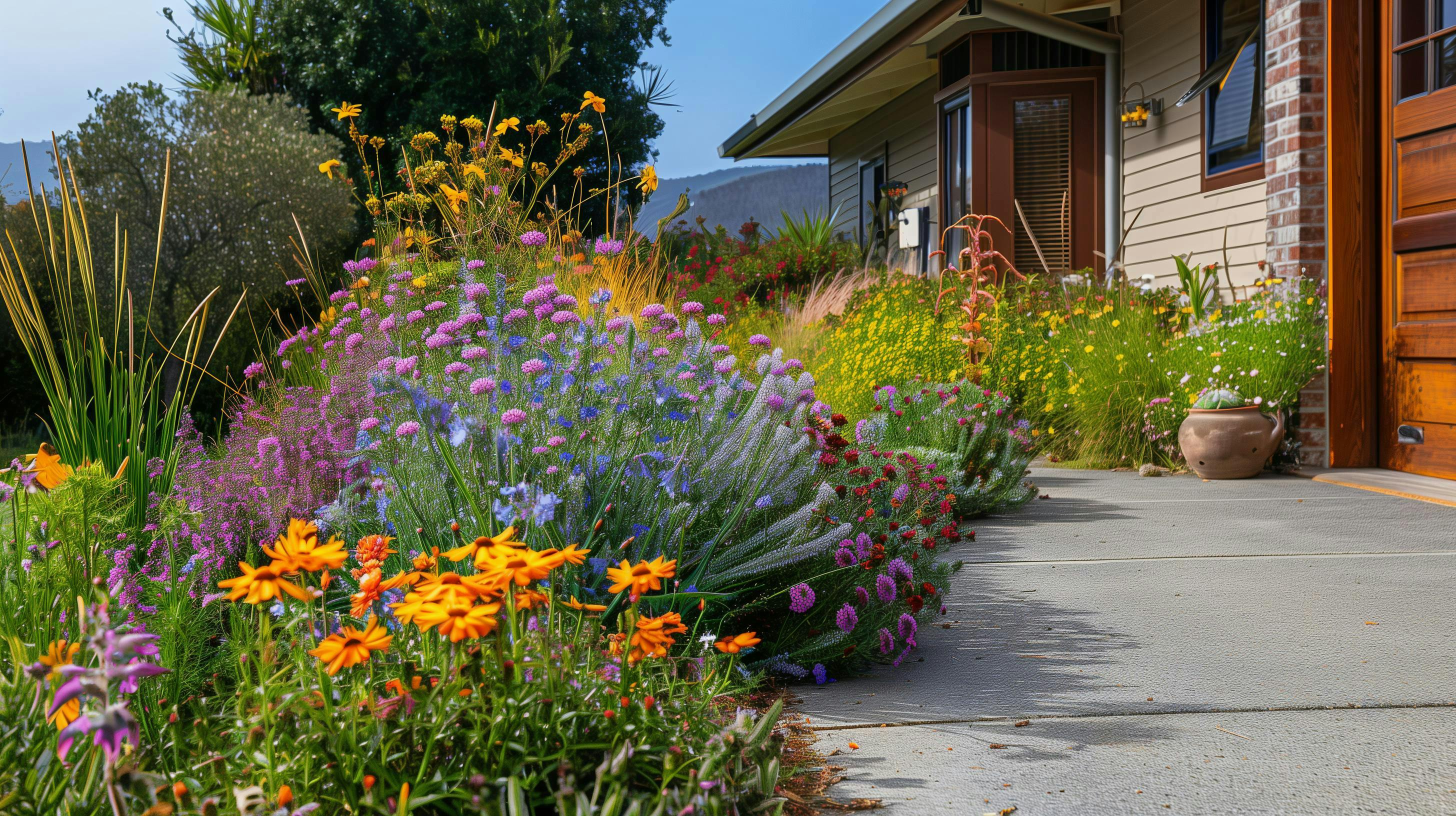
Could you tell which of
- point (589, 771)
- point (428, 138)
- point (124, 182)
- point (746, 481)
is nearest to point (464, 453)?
point (746, 481)

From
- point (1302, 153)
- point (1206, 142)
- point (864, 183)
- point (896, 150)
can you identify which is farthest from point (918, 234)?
point (1302, 153)

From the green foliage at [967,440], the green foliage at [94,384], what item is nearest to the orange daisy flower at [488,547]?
the green foliage at [94,384]

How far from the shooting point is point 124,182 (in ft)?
33.3

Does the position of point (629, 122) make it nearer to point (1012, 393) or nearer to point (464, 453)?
point (1012, 393)

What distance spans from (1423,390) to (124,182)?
10832 mm

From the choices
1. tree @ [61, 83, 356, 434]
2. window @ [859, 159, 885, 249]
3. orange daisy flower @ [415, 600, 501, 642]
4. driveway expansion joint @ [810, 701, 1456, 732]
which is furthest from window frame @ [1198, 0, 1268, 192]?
tree @ [61, 83, 356, 434]

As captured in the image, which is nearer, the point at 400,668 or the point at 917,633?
the point at 400,668

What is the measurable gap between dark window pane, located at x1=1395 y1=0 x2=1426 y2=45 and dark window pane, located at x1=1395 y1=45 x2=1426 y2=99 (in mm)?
71

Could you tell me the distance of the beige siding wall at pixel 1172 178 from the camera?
725cm

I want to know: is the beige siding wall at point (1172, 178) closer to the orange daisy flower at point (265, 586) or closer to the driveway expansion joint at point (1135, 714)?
the driveway expansion joint at point (1135, 714)

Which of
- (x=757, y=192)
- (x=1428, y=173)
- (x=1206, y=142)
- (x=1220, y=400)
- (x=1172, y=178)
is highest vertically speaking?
(x=757, y=192)

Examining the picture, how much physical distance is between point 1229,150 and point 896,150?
6.98 meters

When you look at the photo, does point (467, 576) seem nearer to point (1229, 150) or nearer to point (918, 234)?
point (1229, 150)

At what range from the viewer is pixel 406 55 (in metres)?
15.5
